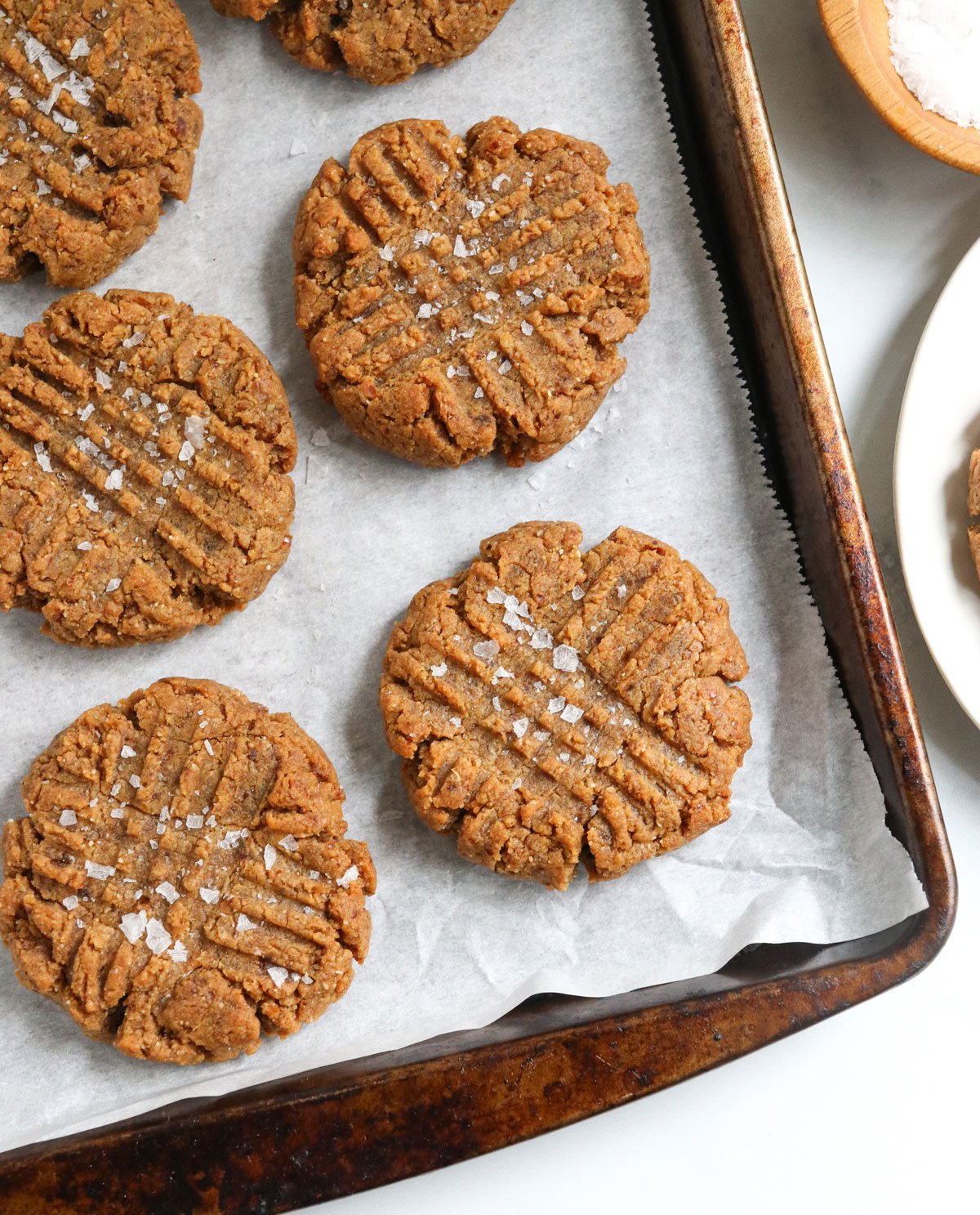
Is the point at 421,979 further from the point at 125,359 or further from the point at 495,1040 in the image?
the point at 125,359

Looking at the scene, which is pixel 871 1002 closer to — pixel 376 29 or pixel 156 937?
pixel 156 937

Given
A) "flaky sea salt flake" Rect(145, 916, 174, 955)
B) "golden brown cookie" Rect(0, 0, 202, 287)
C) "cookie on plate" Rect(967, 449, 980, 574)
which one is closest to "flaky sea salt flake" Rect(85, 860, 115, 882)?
"flaky sea salt flake" Rect(145, 916, 174, 955)

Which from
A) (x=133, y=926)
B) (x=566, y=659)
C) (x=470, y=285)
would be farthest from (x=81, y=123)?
(x=133, y=926)

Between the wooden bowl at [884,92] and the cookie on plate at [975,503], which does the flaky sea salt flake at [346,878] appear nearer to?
the cookie on plate at [975,503]

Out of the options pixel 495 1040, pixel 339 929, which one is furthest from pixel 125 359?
pixel 495 1040

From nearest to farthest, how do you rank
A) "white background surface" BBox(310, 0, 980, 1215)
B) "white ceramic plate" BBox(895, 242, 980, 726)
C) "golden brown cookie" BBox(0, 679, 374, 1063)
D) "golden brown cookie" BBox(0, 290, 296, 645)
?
1. "golden brown cookie" BBox(0, 679, 374, 1063)
2. "golden brown cookie" BBox(0, 290, 296, 645)
3. "white ceramic plate" BBox(895, 242, 980, 726)
4. "white background surface" BBox(310, 0, 980, 1215)

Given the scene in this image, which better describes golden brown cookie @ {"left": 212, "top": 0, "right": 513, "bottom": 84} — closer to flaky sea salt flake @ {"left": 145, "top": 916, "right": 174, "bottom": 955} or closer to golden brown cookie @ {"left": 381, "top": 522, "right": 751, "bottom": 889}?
golden brown cookie @ {"left": 381, "top": 522, "right": 751, "bottom": 889}

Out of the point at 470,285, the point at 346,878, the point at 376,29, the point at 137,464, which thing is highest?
the point at 376,29
